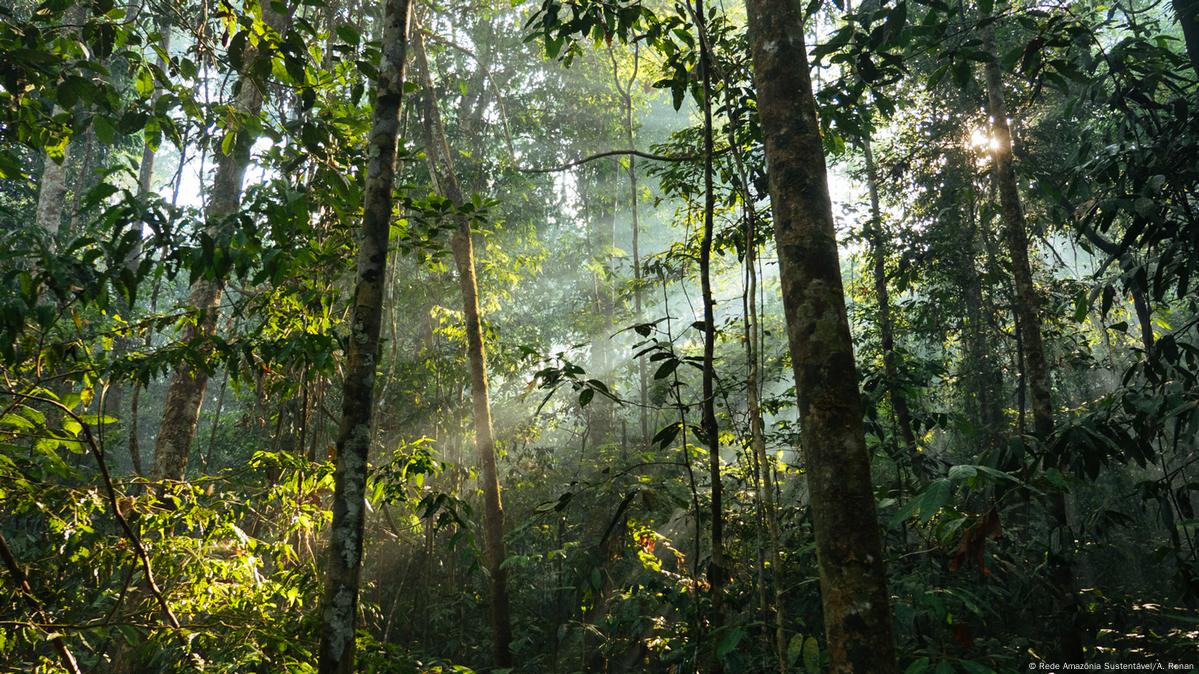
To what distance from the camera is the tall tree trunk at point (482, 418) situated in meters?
6.14

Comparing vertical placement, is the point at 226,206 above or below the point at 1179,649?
above

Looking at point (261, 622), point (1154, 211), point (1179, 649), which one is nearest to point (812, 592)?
point (1179, 649)

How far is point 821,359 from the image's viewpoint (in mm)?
2129

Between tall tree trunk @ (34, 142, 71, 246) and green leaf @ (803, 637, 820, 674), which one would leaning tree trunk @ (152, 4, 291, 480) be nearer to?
green leaf @ (803, 637, 820, 674)

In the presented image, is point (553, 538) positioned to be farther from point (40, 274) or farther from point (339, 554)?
point (40, 274)

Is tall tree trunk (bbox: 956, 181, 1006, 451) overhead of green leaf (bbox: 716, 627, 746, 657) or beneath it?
overhead

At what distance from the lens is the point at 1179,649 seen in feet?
15.8

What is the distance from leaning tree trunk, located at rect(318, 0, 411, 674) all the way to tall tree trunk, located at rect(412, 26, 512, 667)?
241 centimetres

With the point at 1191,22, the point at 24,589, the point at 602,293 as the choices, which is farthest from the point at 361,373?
the point at 602,293

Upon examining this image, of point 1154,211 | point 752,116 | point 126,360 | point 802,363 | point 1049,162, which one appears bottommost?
point 802,363

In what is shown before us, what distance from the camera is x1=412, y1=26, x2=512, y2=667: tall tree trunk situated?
614cm

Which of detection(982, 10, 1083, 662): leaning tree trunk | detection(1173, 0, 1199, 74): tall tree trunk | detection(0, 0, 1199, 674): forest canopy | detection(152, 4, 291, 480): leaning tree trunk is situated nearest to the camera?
detection(0, 0, 1199, 674): forest canopy

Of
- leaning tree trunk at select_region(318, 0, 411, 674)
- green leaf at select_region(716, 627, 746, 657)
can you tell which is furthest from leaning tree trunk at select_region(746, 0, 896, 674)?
leaning tree trunk at select_region(318, 0, 411, 674)

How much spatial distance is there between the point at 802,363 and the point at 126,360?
10.5 ft
